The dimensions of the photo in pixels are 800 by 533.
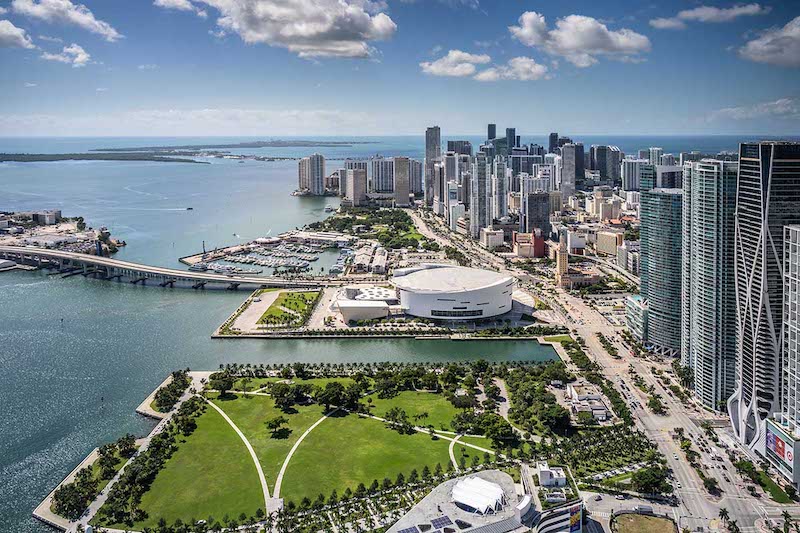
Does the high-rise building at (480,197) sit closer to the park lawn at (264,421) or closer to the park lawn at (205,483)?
the park lawn at (264,421)

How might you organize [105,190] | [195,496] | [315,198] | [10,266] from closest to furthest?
[195,496] < [10,266] < [315,198] < [105,190]

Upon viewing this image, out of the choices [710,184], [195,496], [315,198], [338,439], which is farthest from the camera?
[315,198]

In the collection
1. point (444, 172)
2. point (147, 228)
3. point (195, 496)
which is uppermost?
point (444, 172)

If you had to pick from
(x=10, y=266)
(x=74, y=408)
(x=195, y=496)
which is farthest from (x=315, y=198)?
(x=195, y=496)

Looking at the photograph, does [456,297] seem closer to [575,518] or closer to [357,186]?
[575,518]

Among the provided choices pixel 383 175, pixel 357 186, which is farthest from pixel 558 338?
pixel 383 175

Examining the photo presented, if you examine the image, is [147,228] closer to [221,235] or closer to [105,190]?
[221,235]

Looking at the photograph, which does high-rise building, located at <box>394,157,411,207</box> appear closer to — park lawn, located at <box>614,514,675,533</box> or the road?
the road
